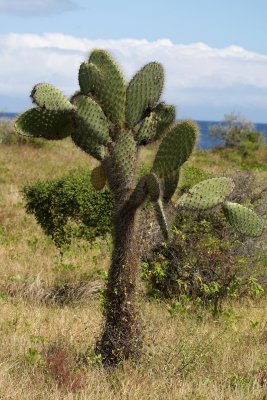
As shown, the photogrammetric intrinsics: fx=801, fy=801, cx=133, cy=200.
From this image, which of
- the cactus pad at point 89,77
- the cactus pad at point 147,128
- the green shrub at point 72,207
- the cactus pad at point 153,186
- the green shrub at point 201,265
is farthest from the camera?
the green shrub at point 72,207

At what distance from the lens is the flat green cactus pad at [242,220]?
6.72m

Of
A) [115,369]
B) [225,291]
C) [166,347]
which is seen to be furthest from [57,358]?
[225,291]

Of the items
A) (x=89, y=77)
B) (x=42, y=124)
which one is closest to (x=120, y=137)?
(x=89, y=77)

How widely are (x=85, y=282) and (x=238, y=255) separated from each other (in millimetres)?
2073

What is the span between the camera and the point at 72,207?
493 inches

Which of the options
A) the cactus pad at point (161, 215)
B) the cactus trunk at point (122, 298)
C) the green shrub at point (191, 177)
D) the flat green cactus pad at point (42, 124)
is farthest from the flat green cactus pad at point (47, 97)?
the green shrub at point (191, 177)

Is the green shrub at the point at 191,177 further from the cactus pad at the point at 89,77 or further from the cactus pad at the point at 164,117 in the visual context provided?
the cactus pad at the point at 89,77

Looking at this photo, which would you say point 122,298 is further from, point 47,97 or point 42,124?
point 47,97

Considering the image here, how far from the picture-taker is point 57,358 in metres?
6.70

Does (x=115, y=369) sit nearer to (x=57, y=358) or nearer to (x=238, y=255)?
(x=57, y=358)

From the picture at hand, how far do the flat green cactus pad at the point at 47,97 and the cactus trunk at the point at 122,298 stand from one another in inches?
39.8

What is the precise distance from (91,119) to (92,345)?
2161 millimetres

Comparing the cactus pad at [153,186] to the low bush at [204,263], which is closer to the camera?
the cactus pad at [153,186]

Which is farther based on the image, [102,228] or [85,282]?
[102,228]
